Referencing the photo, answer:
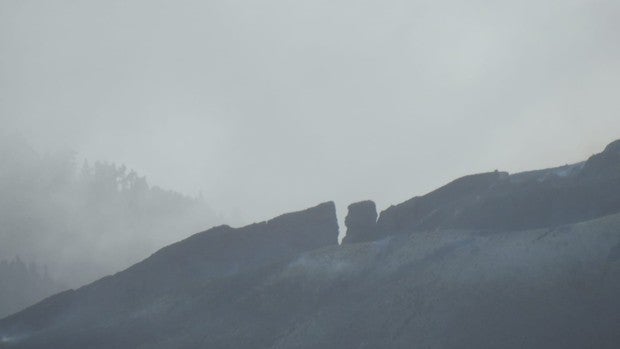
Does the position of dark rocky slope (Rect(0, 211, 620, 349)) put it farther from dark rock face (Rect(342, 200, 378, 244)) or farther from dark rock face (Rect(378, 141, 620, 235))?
dark rock face (Rect(342, 200, 378, 244))

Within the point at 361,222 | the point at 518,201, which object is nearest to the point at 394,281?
the point at 518,201

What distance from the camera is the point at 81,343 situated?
7575cm

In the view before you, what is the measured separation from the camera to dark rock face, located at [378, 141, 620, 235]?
68.0 metres

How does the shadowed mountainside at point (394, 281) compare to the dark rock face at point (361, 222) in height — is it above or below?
below

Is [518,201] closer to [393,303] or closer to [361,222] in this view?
[393,303]

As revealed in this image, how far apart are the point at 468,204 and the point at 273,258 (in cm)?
3267

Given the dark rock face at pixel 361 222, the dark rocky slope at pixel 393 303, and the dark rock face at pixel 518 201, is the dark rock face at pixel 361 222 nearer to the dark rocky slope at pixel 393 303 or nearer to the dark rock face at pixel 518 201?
the dark rock face at pixel 518 201

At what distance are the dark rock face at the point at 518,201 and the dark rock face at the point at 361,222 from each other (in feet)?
6.38

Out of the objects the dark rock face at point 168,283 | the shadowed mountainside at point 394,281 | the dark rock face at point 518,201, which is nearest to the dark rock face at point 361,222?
the shadowed mountainside at point 394,281

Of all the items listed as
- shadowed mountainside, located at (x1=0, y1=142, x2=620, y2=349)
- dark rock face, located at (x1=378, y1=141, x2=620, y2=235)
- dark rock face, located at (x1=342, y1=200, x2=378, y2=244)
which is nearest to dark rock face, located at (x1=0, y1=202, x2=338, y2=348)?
shadowed mountainside, located at (x1=0, y1=142, x2=620, y2=349)

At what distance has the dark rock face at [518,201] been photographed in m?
68.0

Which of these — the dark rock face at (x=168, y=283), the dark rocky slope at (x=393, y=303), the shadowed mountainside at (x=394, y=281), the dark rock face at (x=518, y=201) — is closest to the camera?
the dark rocky slope at (x=393, y=303)

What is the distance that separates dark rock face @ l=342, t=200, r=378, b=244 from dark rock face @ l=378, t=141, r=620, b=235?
6.38ft

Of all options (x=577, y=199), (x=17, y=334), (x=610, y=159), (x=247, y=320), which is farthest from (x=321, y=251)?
(x=17, y=334)
